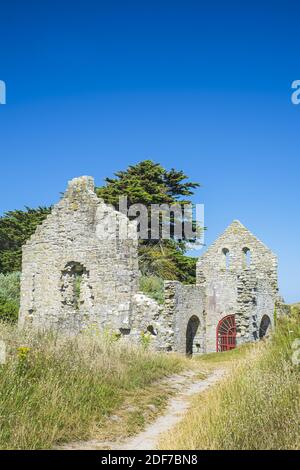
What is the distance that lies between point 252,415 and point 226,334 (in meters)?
22.9

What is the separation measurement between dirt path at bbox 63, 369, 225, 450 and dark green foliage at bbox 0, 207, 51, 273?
1083 inches

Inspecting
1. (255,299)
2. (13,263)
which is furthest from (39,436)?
(13,263)

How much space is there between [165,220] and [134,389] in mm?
24852

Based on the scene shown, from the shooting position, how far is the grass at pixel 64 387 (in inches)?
271

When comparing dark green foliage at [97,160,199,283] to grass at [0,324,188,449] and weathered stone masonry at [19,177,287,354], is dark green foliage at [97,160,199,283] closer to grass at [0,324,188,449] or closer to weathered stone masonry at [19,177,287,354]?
weathered stone masonry at [19,177,287,354]

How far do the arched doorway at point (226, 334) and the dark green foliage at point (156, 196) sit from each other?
16.6 feet

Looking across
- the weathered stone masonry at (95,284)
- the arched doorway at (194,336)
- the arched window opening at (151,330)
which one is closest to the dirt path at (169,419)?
the weathered stone masonry at (95,284)

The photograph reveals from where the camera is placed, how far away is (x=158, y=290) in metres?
29.6

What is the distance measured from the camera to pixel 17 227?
41.2 metres

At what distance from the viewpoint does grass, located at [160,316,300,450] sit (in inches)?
247

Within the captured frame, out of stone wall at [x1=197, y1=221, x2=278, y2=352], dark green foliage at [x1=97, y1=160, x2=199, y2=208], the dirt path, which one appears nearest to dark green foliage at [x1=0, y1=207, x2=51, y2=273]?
dark green foliage at [x1=97, y1=160, x2=199, y2=208]

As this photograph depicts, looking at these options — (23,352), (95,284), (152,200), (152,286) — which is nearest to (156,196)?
(152,200)
